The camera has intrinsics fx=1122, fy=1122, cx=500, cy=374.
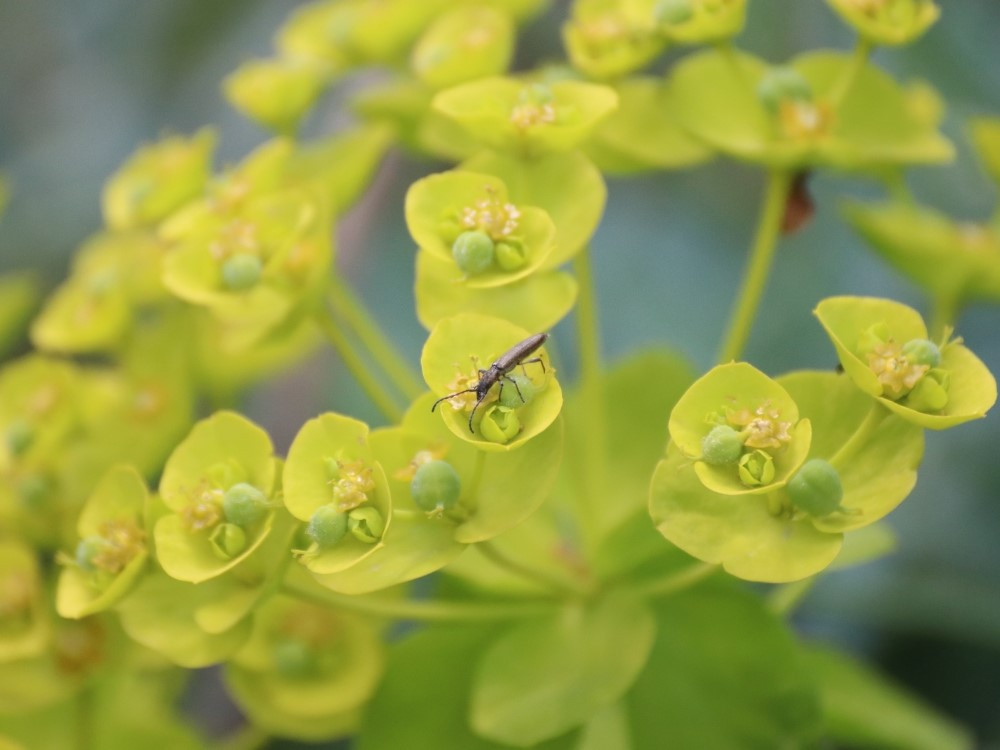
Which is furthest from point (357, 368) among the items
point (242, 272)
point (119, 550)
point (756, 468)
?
point (756, 468)

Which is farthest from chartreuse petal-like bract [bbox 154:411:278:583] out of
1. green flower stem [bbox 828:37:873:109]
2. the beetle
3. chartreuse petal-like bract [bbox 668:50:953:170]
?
green flower stem [bbox 828:37:873:109]

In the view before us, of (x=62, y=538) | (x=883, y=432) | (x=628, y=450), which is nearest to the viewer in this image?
(x=883, y=432)

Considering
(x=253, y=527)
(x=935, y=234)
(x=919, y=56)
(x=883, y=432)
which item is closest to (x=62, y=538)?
(x=253, y=527)

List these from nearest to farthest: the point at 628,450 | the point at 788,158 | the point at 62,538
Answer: the point at 788,158, the point at 62,538, the point at 628,450

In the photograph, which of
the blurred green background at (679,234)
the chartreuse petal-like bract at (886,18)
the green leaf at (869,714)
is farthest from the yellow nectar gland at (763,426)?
the blurred green background at (679,234)

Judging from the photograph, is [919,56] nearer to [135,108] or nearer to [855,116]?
[855,116]

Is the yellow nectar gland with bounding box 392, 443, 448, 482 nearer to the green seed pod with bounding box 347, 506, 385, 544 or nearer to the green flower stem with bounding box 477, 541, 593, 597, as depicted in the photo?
the green seed pod with bounding box 347, 506, 385, 544

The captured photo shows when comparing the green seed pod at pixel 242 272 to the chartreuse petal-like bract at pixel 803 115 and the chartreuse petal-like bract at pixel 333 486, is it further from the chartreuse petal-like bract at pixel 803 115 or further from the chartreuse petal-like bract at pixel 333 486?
the chartreuse petal-like bract at pixel 803 115
